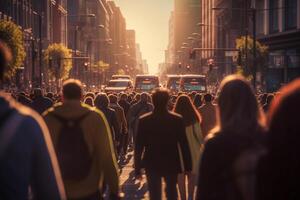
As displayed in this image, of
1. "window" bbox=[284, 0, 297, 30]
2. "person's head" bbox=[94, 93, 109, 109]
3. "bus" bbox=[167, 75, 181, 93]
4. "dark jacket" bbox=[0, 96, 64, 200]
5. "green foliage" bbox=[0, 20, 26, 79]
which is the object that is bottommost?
"bus" bbox=[167, 75, 181, 93]

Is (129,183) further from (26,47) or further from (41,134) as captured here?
(26,47)

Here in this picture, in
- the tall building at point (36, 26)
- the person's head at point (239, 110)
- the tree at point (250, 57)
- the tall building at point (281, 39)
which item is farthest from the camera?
the tall building at point (281, 39)

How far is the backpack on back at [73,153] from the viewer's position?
7258 millimetres

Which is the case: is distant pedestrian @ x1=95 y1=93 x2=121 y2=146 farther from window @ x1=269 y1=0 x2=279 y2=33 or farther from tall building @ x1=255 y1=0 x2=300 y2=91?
window @ x1=269 y1=0 x2=279 y2=33

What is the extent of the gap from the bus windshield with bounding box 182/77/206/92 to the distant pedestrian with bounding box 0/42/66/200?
154 ft

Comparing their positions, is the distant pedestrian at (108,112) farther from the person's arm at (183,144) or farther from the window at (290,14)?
the window at (290,14)

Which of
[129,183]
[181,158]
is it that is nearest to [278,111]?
[181,158]

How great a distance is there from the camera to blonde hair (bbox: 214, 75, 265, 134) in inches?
197

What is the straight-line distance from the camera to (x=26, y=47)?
7888cm

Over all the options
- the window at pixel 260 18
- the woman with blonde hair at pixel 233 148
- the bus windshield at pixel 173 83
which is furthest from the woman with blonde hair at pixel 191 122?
the window at pixel 260 18

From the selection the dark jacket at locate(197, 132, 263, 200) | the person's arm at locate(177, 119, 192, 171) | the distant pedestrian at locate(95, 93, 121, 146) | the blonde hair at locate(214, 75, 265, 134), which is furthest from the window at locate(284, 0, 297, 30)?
the dark jacket at locate(197, 132, 263, 200)

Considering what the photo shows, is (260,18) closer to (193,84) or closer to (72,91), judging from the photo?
(193,84)

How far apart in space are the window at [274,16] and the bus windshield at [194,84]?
2630cm

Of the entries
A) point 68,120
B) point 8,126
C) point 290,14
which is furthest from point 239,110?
point 290,14
